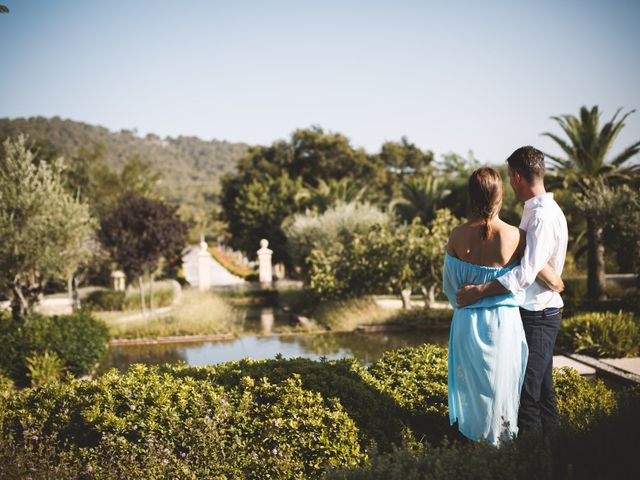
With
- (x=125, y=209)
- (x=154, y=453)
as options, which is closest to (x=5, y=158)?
(x=125, y=209)

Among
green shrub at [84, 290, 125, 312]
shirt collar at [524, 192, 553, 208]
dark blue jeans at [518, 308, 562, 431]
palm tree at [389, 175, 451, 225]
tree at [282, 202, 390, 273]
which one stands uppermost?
palm tree at [389, 175, 451, 225]

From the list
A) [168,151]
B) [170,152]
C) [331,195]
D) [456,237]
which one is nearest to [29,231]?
[456,237]

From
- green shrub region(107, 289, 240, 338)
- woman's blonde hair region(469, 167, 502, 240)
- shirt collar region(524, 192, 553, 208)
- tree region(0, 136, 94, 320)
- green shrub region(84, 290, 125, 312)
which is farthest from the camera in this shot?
green shrub region(84, 290, 125, 312)

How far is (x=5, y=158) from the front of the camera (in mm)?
11008

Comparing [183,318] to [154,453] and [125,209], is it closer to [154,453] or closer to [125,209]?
[125,209]

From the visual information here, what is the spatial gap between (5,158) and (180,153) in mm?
132391

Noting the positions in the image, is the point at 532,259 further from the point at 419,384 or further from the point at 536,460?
the point at 419,384

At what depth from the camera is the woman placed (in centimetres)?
345

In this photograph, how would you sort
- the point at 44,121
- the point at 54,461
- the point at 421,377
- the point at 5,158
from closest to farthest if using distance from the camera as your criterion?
A: the point at 54,461 → the point at 421,377 → the point at 5,158 → the point at 44,121

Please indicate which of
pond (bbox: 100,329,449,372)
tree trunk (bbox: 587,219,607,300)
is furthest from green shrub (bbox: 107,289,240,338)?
tree trunk (bbox: 587,219,607,300)

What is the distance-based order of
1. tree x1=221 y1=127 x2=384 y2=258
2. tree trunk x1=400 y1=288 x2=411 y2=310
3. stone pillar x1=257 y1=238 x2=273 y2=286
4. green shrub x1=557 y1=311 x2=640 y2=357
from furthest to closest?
tree x1=221 y1=127 x2=384 y2=258
stone pillar x1=257 y1=238 x2=273 y2=286
tree trunk x1=400 y1=288 x2=411 y2=310
green shrub x1=557 y1=311 x2=640 y2=357

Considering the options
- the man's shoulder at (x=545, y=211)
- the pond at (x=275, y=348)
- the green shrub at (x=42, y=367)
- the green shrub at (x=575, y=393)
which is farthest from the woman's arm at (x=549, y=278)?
the green shrub at (x=42, y=367)

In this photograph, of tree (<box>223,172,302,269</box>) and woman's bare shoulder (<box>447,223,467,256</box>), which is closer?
woman's bare shoulder (<box>447,223,467,256</box>)

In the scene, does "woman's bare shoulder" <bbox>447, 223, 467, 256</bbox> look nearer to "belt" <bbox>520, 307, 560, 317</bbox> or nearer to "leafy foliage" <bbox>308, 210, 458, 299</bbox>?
"belt" <bbox>520, 307, 560, 317</bbox>
